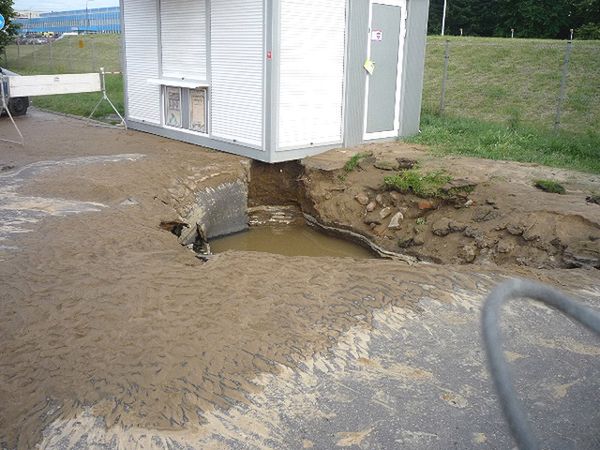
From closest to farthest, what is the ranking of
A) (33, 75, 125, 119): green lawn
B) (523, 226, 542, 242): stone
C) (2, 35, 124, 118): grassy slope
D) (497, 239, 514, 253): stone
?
(523, 226, 542, 242): stone < (497, 239, 514, 253): stone < (33, 75, 125, 119): green lawn < (2, 35, 124, 118): grassy slope

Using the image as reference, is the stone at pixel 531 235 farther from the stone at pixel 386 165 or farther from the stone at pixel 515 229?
the stone at pixel 386 165

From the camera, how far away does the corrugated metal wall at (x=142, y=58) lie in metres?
13.5

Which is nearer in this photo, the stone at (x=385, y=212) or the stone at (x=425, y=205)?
the stone at (x=425, y=205)

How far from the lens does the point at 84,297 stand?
18.6ft

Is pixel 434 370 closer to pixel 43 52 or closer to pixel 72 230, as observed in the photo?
pixel 72 230

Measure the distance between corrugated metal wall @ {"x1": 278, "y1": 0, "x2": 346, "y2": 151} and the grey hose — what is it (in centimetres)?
925

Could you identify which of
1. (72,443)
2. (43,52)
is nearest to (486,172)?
(72,443)

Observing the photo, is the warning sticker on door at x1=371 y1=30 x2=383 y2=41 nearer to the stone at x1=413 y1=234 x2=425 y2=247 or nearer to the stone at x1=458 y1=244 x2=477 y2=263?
the stone at x1=413 y1=234 x2=425 y2=247

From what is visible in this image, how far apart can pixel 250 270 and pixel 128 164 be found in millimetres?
5185

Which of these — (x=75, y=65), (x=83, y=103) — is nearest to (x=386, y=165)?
(x=83, y=103)

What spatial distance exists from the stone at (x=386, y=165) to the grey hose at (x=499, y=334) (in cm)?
899

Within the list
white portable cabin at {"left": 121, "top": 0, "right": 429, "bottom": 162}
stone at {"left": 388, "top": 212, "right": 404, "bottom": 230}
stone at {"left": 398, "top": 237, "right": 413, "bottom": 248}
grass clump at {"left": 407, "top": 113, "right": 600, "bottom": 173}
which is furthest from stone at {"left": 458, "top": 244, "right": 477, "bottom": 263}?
white portable cabin at {"left": 121, "top": 0, "right": 429, "bottom": 162}

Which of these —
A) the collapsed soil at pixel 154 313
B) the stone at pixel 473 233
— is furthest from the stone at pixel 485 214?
the collapsed soil at pixel 154 313

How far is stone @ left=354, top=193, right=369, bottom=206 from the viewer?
35.0ft
